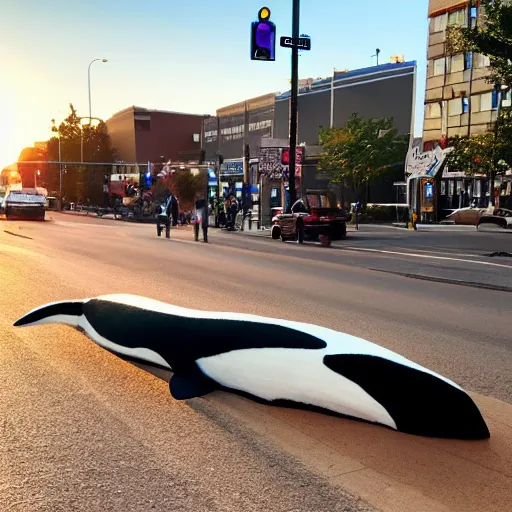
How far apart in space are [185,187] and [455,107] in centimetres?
2658

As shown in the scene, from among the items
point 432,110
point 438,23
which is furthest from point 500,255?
point 438,23

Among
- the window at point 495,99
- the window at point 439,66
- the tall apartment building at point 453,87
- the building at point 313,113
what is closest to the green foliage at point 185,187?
the building at point 313,113

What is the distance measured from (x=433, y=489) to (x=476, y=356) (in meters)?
3.04

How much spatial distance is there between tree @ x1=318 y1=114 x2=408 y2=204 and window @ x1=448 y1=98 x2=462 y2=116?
17.9 feet

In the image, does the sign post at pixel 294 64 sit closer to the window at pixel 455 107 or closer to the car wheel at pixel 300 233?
the car wheel at pixel 300 233

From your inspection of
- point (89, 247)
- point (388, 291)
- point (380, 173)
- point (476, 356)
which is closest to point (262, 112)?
point (380, 173)

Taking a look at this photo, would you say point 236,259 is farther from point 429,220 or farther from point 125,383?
point 429,220

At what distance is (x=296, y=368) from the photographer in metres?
4.02

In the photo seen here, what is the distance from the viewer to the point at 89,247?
683 inches

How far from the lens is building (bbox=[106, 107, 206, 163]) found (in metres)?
81.9

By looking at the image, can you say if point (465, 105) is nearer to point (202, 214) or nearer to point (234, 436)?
point (202, 214)

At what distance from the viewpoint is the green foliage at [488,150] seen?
20812 mm

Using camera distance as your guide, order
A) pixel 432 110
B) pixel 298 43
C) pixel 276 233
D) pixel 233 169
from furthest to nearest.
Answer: pixel 233 169, pixel 432 110, pixel 276 233, pixel 298 43

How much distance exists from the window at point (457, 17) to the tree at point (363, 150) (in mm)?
8277
